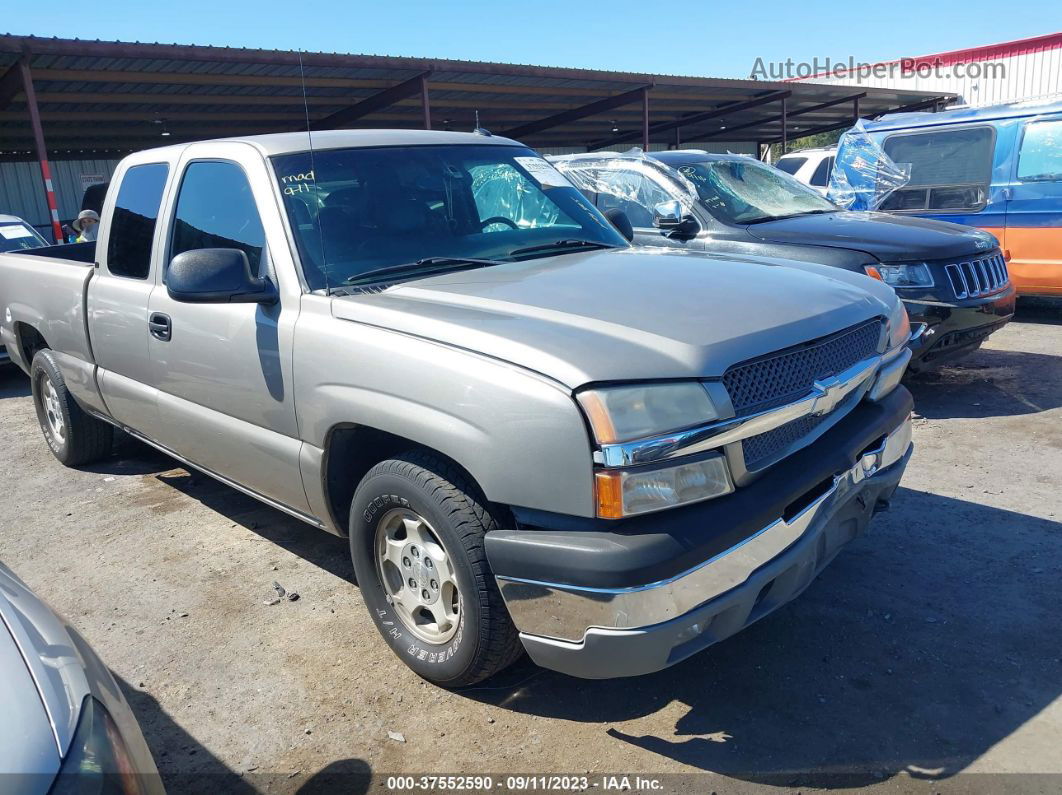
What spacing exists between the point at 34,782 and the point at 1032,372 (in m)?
7.16

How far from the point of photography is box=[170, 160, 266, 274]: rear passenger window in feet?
11.3

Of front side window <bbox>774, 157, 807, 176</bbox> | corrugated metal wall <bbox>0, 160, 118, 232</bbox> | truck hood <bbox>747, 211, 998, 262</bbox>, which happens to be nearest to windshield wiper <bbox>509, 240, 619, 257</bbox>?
truck hood <bbox>747, 211, 998, 262</bbox>

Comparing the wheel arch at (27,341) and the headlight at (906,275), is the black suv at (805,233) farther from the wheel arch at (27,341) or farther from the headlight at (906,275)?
the wheel arch at (27,341)

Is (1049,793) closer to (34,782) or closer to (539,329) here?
(539,329)

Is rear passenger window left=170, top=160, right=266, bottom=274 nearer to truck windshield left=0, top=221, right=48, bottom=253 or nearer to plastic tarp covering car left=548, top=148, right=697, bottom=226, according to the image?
plastic tarp covering car left=548, top=148, right=697, bottom=226

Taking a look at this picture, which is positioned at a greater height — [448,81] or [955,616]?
[448,81]

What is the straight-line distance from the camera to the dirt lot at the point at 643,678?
2564mm

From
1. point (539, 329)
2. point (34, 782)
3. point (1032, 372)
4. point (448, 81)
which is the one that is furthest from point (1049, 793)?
point (448, 81)

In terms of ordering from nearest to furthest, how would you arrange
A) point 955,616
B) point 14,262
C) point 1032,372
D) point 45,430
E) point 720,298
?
point 720,298
point 955,616
point 14,262
point 45,430
point 1032,372

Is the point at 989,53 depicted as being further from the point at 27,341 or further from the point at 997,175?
the point at 27,341

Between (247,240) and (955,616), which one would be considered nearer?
(955,616)

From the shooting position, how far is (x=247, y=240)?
137 inches

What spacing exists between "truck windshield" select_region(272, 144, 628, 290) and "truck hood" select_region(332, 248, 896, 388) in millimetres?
243

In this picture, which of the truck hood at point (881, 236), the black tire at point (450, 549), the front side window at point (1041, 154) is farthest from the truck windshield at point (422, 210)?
the front side window at point (1041, 154)
